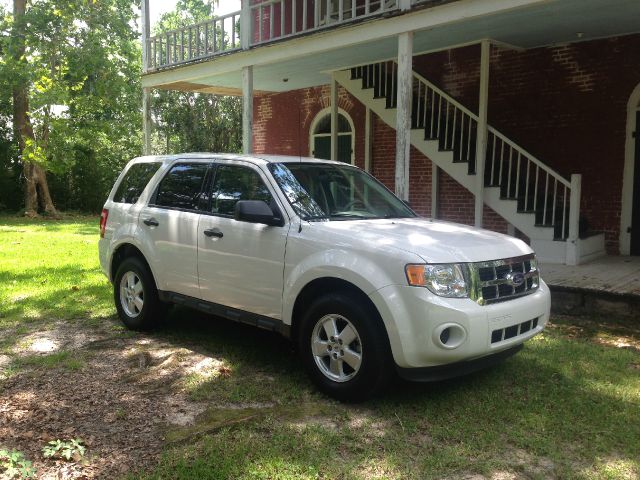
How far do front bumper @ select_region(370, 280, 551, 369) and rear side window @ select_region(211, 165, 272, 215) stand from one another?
5.09 ft

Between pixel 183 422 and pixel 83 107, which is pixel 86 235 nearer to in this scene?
pixel 83 107

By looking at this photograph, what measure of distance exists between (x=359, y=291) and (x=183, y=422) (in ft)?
4.72

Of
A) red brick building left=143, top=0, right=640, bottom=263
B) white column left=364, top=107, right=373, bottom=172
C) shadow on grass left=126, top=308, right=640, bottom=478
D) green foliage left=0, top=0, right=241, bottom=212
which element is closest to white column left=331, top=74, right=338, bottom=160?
red brick building left=143, top=0, right=640, bottom=263

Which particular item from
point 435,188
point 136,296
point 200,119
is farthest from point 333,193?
point 200,119

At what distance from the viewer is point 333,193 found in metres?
5.07

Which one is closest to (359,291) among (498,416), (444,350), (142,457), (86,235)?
(444,350)

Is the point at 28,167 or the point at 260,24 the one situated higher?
the point at 260,24

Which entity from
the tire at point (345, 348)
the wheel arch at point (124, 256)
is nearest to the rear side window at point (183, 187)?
the wheel arch at point (124, 256)

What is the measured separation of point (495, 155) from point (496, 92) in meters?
1.37

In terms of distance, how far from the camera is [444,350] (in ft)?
12.3

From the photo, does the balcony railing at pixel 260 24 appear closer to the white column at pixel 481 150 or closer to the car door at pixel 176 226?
the white column at pixel 481 150

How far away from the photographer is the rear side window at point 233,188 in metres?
4.95

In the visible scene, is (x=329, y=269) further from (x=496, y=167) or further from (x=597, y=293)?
(x=496, y=167)

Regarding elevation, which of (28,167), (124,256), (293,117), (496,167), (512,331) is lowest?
(512,331)
